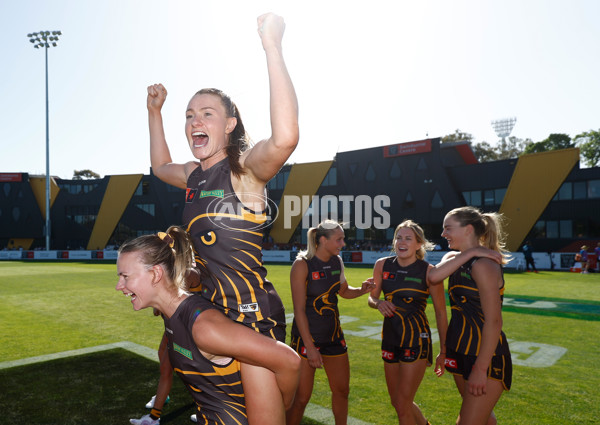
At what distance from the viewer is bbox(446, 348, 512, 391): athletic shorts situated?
326 cm

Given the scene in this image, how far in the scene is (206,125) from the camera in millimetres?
2207

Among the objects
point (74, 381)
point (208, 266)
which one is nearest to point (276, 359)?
point (208, 266)

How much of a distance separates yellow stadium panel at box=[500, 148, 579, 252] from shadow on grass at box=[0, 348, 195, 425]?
31220mm

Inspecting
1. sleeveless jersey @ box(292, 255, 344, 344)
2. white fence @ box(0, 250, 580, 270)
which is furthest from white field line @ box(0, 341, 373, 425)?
white fence @ box(0, 250, 580, 270)

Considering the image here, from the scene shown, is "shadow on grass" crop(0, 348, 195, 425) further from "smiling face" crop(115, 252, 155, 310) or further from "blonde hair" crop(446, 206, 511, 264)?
"blonde hair" crop(446, 206, 511, 264)

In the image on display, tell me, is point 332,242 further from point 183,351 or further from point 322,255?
point 183,351

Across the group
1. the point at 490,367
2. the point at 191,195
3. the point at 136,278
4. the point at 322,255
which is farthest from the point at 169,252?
the point at 490,367

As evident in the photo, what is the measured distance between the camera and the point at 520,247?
31797 millimetres

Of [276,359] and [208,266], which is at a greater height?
[208,266]

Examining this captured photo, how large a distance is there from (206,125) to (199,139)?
88mm

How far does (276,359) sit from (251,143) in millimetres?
1225

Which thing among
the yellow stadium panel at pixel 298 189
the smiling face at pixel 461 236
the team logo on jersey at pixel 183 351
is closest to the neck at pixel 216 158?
the team logo on jersey at pixel 183 351

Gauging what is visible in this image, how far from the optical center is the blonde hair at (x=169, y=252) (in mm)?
2158

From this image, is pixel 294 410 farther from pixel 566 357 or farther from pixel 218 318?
pixel 566 357
